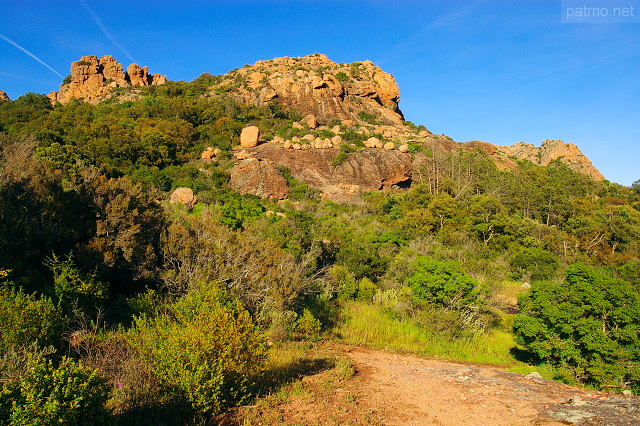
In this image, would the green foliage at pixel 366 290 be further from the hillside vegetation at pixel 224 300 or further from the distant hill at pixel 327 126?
the distant hill at pixel 327 126

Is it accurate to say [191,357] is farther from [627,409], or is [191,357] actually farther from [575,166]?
[575,166]

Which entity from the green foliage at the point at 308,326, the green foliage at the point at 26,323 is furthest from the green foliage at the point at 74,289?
the green foliage at the point at 308,326

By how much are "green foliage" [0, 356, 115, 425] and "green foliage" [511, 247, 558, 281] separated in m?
22.4

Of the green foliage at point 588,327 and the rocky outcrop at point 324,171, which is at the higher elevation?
the rocky outcrop at point 324,171

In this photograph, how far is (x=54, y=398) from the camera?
2.95 m

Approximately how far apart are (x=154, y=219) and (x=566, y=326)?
10.6 metres

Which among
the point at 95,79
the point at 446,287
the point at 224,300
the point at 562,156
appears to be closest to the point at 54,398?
the point at 224,300

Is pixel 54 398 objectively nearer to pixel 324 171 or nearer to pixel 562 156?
pixel 324 171

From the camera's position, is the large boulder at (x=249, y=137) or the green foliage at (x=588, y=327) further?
the large boulder at (x=249, y=137)

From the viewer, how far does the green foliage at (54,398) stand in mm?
2844

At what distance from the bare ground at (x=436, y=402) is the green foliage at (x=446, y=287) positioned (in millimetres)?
3655

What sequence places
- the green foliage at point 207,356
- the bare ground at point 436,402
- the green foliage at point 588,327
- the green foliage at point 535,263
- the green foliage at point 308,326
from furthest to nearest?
the green foliage at point 535,263, the green foliage at point 308,326, the green foliage at point 588,327, the bare ground at point 436,402, the green foliage at point 207,356

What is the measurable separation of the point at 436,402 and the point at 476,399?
0.69 metres

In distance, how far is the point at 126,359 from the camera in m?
5.00
